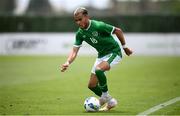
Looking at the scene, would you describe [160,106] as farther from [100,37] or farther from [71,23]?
[71,23]

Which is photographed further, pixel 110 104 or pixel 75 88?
pixel 75 88

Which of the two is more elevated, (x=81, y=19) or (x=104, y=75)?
(x=81, y=19)

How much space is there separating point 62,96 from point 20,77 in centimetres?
764

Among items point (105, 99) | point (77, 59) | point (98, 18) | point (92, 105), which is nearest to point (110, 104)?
point (105, 99)

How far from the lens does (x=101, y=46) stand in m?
13.5

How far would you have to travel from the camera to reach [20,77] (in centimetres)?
2420

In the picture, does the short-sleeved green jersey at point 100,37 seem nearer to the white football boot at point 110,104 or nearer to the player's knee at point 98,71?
the player's knee at point 98,71

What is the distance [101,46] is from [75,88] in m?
5.93

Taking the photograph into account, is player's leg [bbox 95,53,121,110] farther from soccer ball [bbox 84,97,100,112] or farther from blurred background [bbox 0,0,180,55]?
blurred background [bbox 0,0,180,55]

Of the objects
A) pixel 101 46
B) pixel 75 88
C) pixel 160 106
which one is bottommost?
pixel 75 88

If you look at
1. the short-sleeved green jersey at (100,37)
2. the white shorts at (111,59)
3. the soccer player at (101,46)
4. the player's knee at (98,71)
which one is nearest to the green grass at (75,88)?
the soccer player at (101,46)

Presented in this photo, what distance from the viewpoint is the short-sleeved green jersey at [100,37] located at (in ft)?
43.7

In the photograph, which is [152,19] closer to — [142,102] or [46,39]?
[46,39]

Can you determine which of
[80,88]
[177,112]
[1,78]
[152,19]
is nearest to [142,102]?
[177,112]
